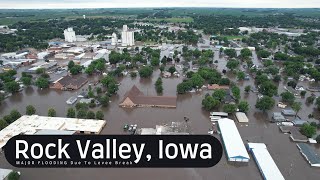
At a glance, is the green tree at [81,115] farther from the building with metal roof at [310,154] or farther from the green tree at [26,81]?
the building with metal roof at [310,154]

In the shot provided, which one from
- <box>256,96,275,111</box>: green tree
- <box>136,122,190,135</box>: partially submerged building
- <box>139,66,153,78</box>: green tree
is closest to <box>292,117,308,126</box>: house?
<box>256,96,275,111</box>: green tree

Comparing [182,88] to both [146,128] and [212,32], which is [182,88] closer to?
[146,128]

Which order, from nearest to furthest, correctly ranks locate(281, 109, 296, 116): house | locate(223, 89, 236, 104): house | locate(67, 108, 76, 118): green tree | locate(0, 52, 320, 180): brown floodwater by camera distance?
locate(0, 52, 320, 180): brown floodwater, locate(67, 108, 76, 118): green tree, locate(281, 109, 296, 116): house, locate(223, 89, 236, 104): house

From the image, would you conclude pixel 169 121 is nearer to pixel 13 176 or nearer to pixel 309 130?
pixel 309 130

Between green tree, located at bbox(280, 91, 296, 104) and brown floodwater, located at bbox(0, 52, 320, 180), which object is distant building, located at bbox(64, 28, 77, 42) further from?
green tree, located at bbox(280, 91, 296, 104)

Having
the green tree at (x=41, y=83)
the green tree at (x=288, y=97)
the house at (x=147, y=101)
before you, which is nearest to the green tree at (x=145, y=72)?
the house at (x=147, y=101)

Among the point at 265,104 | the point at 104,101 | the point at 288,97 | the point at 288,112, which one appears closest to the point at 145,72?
the point at 104,101

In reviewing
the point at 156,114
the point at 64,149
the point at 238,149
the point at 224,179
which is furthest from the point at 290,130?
the point at 64,149
